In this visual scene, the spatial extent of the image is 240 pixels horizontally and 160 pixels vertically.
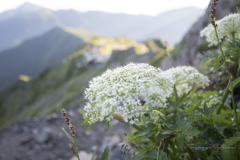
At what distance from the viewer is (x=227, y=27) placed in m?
3.03

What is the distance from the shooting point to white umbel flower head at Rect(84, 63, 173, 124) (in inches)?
88.3

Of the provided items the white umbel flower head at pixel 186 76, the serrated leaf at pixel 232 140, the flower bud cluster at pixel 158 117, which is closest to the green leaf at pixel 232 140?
the serrated leaf at pixel 232 140

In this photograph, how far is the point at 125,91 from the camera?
87.3 inches

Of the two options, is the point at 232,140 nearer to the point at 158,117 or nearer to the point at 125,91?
the point at 158,117

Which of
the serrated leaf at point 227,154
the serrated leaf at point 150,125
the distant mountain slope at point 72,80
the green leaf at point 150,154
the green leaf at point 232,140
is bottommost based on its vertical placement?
the serrated leaf at point 227,154

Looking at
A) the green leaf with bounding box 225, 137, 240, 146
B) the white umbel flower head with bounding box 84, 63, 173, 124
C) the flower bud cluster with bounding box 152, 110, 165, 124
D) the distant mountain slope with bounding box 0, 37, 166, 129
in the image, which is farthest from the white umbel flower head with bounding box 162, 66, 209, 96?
the distant mountain slope with bounding box 0, 37, 166, 129

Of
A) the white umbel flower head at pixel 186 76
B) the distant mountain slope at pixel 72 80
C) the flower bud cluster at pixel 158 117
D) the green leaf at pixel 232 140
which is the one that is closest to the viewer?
the green leaf at pixel 232 140

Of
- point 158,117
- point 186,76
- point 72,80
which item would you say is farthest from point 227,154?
point 72,80

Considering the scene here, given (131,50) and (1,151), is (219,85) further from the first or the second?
(131,50)

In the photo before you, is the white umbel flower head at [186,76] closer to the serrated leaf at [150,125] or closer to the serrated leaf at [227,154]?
the serrated leaf at [150,125]

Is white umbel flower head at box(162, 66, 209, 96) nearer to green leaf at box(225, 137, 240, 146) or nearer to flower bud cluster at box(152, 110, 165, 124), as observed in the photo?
flower bud cluster at box(152, 110, 165, 124)

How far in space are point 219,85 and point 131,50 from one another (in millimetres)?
50205

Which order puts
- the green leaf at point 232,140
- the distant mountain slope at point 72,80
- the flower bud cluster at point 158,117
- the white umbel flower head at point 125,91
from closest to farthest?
1. the green leaf at point 232,140
2. the white umbel flower head at point 125,91
3. the flower bud cluster at point 158,117
4. the distant mountain slope at point 72,80

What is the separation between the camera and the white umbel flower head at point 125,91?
2.24 meters
